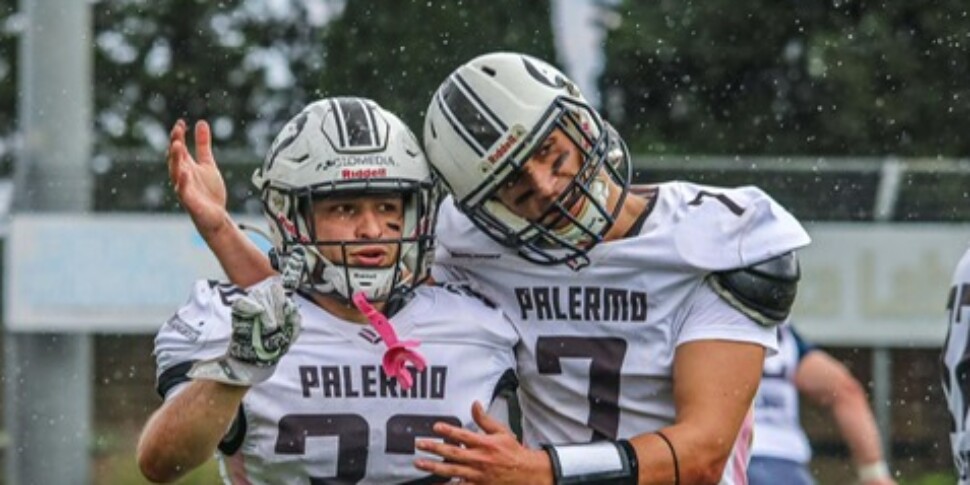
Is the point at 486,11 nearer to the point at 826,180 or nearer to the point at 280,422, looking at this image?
the point at 826,180

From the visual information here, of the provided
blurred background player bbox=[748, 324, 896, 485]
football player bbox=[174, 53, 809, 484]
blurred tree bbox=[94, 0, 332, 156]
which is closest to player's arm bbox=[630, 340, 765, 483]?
football player bbox=[174, 53, 809, 484]

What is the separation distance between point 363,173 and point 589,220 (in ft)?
1.25

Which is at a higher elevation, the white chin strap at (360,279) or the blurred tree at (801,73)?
the white chin strap at (360,279)

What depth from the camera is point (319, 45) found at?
11.9 meters

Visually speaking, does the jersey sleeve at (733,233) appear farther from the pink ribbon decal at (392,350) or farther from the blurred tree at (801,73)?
the blurred tree at (801,73)

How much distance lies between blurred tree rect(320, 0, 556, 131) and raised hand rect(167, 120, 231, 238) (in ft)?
21.3

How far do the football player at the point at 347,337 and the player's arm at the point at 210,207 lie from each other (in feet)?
0.58

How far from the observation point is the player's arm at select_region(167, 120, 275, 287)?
3936 mm

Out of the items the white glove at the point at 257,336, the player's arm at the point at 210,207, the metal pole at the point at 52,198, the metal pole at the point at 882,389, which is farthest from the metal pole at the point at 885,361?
the white glove at the point at 257,336

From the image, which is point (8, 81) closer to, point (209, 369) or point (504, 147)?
point (504, 147)

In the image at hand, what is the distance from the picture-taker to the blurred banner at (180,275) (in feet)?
30.9

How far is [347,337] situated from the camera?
12.4ft

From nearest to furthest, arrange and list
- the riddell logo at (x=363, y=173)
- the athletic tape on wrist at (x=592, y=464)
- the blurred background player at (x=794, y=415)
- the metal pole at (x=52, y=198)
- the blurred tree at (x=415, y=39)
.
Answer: the athletic tape on wrist at (x=592, y=464)
the riddell logo at (x=363, y=173)
the blurred background player at (x=794, y=415)
the metal pole at (x=52, y=198)
the blurred tree at (x=415, y=39)

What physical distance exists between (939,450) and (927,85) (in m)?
3.52
